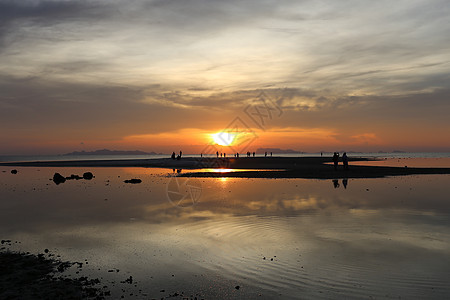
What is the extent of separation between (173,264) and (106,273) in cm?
193

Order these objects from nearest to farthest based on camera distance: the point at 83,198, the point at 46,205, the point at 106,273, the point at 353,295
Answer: the point at 353,295
the point at 106,273
the point at 46,205
the point at 83,198

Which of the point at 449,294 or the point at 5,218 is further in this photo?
the point at 5,218

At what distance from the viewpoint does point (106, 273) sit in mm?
9898

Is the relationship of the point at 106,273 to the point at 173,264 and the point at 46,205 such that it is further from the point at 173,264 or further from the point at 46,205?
the point at 46,205

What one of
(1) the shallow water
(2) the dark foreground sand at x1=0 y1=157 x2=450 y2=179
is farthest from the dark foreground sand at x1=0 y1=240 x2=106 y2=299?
(2) the dark foreground sand at x1=0 y1=157 x2=450 y2=179

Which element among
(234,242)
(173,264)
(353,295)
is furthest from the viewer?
(234,242)

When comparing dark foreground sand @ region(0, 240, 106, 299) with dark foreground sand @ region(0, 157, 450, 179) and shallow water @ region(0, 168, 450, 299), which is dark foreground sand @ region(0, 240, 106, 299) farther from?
dark foreground sand @ region(0, 157, 450, 179)

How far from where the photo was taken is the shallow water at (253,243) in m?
8.78

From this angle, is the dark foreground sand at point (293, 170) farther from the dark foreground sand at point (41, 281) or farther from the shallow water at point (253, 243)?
the dark foreground sand at point (41, 281)

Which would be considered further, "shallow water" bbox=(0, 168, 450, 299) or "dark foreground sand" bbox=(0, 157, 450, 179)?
"dark foreground sand" bbox=(0, 157, 450, 179)

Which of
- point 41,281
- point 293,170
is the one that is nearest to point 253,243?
point 41,281

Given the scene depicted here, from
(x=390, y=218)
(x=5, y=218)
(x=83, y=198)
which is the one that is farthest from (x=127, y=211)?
(x=390, y=218)

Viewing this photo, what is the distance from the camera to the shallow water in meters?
8.78

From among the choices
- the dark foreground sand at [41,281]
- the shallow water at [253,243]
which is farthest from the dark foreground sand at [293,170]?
the dark foreground sand at [41,281]
